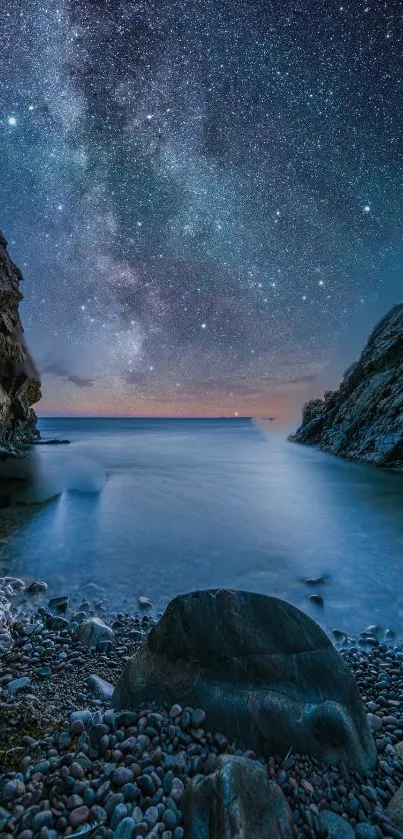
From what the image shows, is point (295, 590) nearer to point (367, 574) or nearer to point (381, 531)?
point (367, 574)

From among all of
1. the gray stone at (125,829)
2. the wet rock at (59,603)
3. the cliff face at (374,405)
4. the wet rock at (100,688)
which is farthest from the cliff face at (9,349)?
the cliff face at (374,405)

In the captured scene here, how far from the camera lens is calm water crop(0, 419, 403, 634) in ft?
19.3

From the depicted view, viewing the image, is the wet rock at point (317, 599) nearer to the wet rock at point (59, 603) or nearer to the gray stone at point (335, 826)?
the gray stone at point (335, 826)

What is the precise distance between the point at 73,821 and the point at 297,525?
9.44 m

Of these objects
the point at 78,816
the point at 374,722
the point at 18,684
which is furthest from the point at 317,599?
the point at 78,816

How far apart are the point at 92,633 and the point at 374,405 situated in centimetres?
2565

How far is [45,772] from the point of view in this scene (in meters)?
1.98

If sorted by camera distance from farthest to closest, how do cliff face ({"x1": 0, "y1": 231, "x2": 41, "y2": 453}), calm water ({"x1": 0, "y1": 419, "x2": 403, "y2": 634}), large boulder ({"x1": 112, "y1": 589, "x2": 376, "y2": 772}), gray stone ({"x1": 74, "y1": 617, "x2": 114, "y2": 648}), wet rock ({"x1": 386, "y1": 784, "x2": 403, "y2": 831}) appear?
cliff face ({"x1": 0, "y1": 231, "x2": 41, "y2": 453}) → calm water ({"x1": 0, "y1": 419, "x2": 403, "y2": 634}) → gray stone ({"x1": 74, "y1": 617, "x2": 114, "y2": 648}) → large boulder ({"x1": 112, "y1": 589, "x2": 376, "y2": 772}) → wet rock ({"x1": 386, "y1": 784, "x2": 403, "y2": 831})

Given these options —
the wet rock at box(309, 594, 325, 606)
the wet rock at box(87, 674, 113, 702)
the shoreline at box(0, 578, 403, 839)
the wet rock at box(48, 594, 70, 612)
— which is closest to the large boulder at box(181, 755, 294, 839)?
the shoreline at box(0, 578, 403, 839)

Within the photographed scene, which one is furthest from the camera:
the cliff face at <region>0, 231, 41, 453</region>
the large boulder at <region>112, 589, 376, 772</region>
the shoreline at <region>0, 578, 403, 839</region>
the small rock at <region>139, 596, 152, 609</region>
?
the cliff face at <region>0, 231, 41, 453</region>

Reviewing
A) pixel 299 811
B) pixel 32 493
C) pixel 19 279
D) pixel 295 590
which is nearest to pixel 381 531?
pixel 295 590

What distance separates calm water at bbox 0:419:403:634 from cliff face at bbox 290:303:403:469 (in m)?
6.11

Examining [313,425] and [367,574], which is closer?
[367,574]

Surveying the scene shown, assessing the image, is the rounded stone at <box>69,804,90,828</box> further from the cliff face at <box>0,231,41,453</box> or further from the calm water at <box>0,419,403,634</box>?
the cliff face at <box>0,231,41,453</box>
